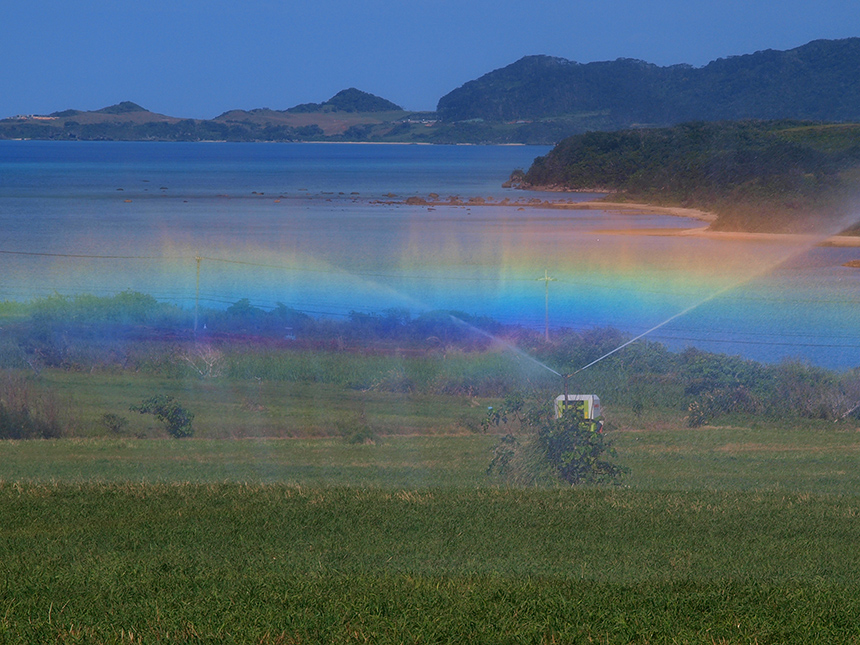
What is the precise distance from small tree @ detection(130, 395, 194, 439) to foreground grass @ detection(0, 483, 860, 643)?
20.5 feet

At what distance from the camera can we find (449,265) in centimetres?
4600

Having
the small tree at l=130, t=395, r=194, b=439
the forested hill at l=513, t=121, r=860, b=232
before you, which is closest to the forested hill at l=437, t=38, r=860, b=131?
the forested hill at l=513, t=121, r=860, b=232

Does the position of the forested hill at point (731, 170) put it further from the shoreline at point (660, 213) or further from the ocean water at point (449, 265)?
the ocean water at point (449, 265)

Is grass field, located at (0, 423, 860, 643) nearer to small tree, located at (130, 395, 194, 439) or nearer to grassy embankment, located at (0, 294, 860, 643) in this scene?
grassy embankment, located at (0, 294, 860, 643)

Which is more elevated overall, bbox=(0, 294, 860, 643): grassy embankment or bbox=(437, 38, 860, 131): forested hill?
bbox=(437, 38, 860, 131): forested hill

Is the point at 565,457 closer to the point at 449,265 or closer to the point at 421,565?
the point at 421,565

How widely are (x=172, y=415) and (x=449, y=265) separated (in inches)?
1263

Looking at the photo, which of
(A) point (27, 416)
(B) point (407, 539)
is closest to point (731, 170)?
(A) point (27, 416)

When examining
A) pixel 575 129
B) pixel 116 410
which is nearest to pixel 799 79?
pixel 575 129

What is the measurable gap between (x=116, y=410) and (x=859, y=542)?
40.6ft

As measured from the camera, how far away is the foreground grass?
4523 mm

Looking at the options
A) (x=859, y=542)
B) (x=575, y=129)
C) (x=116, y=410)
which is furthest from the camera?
(x=575, y=129)

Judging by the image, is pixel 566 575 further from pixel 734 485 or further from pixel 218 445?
pixel 218 445

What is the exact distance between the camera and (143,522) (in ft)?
22.9
